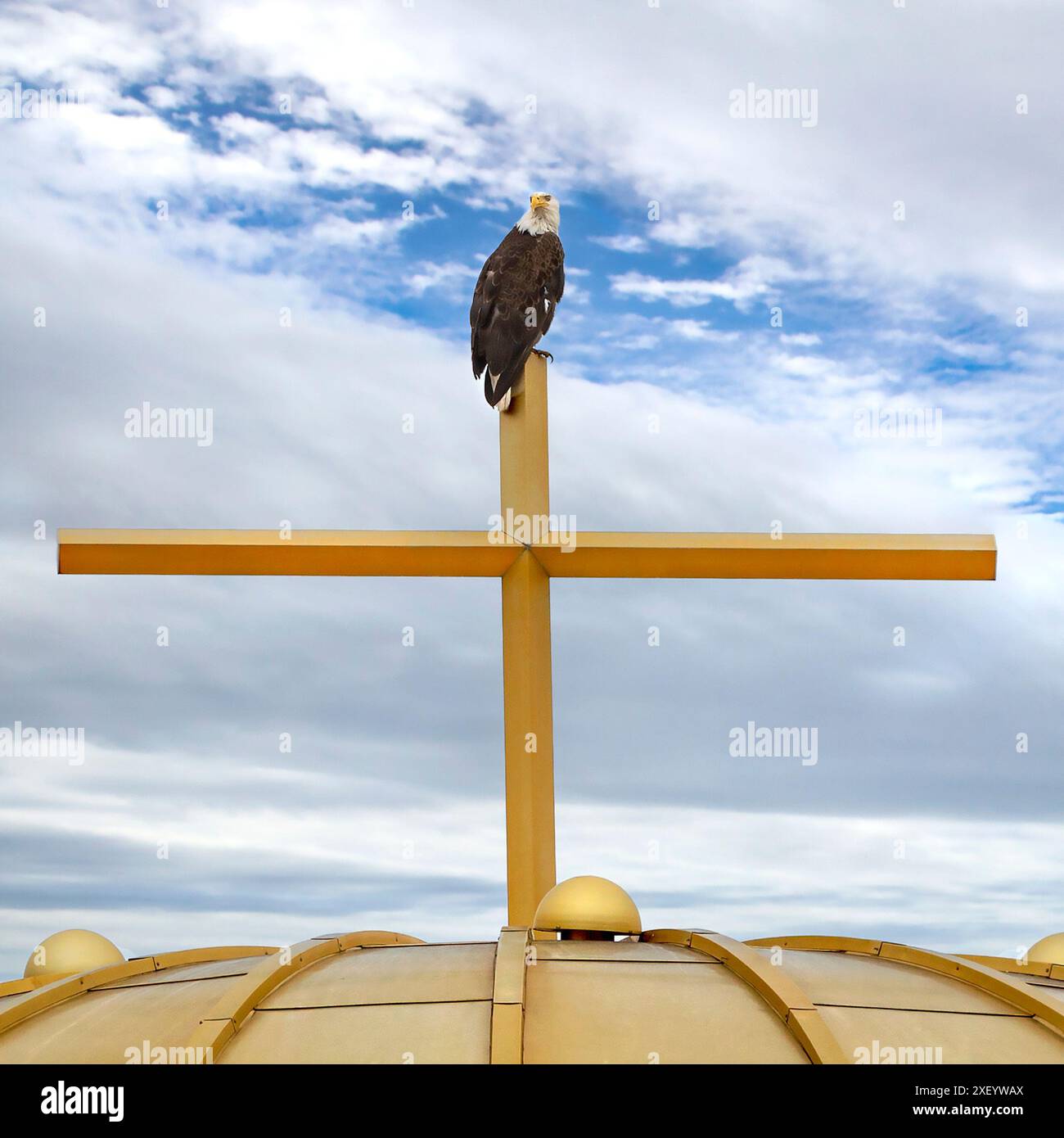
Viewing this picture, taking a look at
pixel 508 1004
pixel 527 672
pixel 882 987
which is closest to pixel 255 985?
pixel 508 1004

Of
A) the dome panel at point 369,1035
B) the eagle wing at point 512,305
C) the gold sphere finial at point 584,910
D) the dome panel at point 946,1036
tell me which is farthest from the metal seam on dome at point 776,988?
the eagle wing at point 512,305

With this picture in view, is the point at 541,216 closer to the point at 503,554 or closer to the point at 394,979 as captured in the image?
the point at 503,554

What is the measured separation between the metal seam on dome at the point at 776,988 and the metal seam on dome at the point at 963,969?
2.83 ft

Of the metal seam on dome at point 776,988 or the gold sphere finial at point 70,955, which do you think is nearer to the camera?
the metal seam on dome at point 776,988

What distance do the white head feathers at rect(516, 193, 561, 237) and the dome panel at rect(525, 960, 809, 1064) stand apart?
653cm

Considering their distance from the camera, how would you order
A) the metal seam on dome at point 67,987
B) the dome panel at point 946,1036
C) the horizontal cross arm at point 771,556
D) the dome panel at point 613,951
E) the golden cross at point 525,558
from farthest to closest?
the horizontal cross arm at point 771,556
the golden cross at point 525,558
the metal seam on dome at point 67,987
the dome panel at point 613,951
the dome panel at point 946,1036

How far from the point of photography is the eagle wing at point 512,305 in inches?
442

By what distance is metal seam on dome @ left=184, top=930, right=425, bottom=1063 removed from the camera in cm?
702

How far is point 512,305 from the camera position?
37.2 ft

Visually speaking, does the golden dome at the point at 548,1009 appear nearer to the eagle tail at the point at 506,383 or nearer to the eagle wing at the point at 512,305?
the eagle tail at the point at 506,383

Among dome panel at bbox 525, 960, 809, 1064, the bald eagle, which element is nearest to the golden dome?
dome panel at bbox 525, 960, 809, 1064
